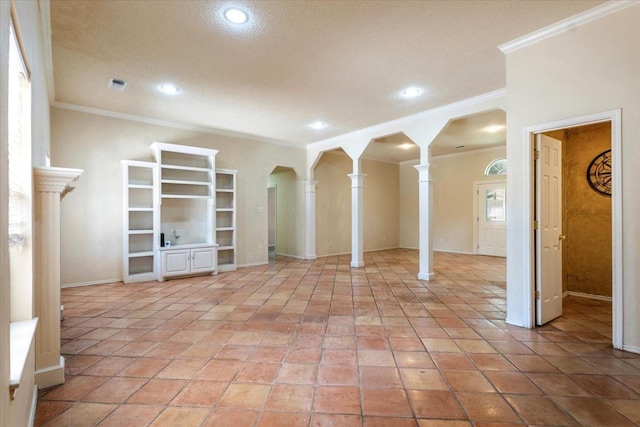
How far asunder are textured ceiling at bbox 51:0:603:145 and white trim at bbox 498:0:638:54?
81 mm

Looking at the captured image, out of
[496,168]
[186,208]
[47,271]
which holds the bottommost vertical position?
[47,271]

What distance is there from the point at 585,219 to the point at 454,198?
14.6 ft

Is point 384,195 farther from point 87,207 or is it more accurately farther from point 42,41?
point 42,41

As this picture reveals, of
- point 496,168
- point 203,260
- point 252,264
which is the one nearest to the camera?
point 203,260

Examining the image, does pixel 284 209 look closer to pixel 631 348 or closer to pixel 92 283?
pixel 92 283

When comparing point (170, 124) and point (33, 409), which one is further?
point (170, 124)

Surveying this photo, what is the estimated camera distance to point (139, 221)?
5289mm

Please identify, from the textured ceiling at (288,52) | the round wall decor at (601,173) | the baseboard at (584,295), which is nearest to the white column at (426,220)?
the textured ceiling at (288,52)

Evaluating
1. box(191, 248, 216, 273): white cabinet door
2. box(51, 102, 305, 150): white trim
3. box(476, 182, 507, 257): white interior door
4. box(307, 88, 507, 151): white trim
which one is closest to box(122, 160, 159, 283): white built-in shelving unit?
box(191, 248, 216, 273): white cabinet door

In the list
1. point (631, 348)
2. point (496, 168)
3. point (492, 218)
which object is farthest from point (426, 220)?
point (496, 168)

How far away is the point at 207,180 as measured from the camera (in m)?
5.93

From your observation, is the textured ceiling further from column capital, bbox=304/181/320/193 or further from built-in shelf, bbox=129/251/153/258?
column capital, bbox=304/181/320/193

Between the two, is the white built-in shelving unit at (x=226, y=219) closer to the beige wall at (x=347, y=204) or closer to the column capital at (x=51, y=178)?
the beige wall at (x=347, y=204)

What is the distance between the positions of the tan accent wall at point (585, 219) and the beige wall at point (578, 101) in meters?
1.90
